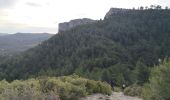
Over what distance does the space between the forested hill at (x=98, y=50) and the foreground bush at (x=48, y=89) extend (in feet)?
151

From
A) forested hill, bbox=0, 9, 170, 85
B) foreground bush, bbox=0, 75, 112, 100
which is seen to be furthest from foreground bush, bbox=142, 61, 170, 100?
forested hill, bbox=0, 9, 170, 85

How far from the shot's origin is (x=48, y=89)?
1742 centimetres

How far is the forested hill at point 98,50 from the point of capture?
7575 centimetres

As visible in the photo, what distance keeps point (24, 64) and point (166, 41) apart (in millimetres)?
36375

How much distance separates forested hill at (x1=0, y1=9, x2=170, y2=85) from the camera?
75.8 metres

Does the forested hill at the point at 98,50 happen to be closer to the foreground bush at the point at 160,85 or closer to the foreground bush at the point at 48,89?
the foreground bush at the point at 48,89

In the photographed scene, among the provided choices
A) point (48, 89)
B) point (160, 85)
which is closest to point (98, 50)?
point (160, 85)

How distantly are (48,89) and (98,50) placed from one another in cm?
6859

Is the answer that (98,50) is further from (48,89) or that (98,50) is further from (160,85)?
(48,89)

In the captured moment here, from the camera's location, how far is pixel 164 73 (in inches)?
698

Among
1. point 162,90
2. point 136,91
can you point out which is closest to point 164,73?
point 162,90

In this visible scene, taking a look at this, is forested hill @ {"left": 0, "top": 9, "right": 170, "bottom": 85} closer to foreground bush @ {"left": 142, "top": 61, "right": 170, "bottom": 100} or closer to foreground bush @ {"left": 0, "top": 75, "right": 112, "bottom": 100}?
foreground bush @ {"left": 0, "top": 75, "right": 112, "bottom": 100}

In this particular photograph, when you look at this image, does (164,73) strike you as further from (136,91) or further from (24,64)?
(24,64)

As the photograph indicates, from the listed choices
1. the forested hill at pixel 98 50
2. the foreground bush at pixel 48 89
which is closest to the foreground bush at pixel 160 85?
the foreground bush at pixel 48 89
